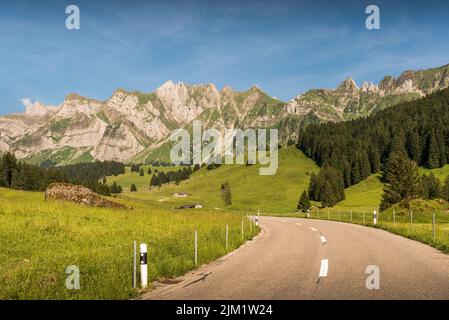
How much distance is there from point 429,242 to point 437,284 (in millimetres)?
12586

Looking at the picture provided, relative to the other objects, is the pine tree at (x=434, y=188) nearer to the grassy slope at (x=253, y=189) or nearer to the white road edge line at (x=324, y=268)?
the grassy slope at (x=253, y=189)

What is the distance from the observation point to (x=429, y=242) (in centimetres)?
2256

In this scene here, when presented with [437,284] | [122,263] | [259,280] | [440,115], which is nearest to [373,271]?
[437,284]

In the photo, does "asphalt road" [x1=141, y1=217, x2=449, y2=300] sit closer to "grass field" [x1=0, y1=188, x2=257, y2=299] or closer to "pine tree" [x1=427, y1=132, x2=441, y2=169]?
"grass field" [x1=0, y1=188, x2=257, y2=299]

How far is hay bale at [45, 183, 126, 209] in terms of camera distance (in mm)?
41719

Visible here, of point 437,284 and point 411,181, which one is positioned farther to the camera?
point 411,181

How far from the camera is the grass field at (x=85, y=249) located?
10672 millimetres

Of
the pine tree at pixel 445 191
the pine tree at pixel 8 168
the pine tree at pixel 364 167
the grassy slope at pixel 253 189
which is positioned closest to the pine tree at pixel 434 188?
the pine tree at pixel 445 191

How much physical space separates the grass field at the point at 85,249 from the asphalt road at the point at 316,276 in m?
1.11

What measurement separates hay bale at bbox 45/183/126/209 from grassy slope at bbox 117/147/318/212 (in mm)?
83679

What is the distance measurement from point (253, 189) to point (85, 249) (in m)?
145

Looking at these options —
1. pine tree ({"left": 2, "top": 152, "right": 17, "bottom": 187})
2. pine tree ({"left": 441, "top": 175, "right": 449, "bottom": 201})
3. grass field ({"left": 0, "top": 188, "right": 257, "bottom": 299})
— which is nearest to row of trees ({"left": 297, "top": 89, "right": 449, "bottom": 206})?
pine tree ({"left": 441, "top": 175, "right": 449, "bottom": 201})
